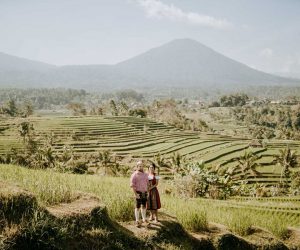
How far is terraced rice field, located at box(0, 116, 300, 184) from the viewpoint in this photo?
73.3 m

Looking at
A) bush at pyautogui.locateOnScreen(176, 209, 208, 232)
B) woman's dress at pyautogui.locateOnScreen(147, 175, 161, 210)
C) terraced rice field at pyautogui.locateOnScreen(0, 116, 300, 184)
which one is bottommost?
terraced rice field at pyautogui.locateOnScreen(0, 116, 300, 184)

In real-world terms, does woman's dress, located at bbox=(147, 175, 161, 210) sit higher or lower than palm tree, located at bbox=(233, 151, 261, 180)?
higher

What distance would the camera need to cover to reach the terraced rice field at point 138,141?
241 ft

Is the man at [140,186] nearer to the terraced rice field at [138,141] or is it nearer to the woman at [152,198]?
the woman at [152,198]

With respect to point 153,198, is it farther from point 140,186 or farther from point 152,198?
point 140,186

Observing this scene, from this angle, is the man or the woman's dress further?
the woman's dress

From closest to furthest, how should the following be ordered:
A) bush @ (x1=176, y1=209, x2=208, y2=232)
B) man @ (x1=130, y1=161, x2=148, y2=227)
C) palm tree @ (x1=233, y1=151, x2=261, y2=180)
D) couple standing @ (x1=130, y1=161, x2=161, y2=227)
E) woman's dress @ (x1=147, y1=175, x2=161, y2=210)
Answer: couple standing @ (x1=130, y1=161, x2=161, y2=227)
man @ (x1=130, y1=161, x2=148, y2=227)
woman's dress @ (x1=147, y1=175, x2=161, y2=210)
bush @ (x1=176, y1=209, x2=208, y2=232)
palm tree @ (x1=233, y1=151, x2=261, y2=180)

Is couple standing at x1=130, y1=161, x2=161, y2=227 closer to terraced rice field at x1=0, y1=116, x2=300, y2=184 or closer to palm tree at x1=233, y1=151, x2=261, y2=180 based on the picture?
palm tree at x1=233, y1=151, x2=261, y2=180

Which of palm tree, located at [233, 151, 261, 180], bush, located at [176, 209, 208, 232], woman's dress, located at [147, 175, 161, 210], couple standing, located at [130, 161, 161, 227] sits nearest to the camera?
couple standing, located at [130, 161, 161, 227]

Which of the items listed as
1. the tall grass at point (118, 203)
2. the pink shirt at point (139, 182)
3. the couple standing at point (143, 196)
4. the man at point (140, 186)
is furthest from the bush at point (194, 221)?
the pink shirt at point (139, 182)

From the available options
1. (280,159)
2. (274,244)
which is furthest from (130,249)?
(280,159)

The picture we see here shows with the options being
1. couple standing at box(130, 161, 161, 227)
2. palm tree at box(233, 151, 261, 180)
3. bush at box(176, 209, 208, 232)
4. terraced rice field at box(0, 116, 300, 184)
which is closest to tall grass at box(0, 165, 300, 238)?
bush at box(176, 209, 208, 232)

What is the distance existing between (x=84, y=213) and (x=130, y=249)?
1202 mm

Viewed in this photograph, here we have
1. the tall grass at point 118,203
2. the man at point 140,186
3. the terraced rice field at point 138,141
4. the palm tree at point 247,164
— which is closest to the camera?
the tall grass at point 118,203
